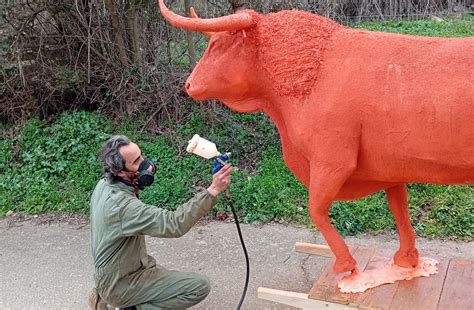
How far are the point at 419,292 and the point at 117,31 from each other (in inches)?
193

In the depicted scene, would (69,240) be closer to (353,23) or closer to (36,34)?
(36,34)

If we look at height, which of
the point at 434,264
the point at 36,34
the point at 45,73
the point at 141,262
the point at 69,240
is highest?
the point at 36,34

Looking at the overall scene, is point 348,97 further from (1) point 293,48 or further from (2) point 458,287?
(2) point 458,287

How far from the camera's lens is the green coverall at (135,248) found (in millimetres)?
2609

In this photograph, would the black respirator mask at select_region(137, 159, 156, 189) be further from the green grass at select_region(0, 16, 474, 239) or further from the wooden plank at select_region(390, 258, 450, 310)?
the green grass at select_region(0, 16, 474, 239)

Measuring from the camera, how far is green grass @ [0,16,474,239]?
171 inches

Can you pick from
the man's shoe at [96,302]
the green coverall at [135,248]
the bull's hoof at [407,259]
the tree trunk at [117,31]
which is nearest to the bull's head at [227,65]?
the green coverall at [135,248]

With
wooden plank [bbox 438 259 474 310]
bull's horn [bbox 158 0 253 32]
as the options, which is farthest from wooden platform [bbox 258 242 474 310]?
bull's horn [bbox 158 0 253 32]

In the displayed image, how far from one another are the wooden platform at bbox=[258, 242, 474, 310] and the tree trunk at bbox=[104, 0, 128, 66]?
4299 millimetres

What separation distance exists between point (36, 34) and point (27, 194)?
217 cm

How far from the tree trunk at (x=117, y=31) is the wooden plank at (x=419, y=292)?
15.3 ft

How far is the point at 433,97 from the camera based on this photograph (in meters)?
1.99

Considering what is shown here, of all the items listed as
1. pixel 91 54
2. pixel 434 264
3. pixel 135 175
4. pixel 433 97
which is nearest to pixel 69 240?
pixel 135 175

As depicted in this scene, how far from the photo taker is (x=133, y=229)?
270cm
